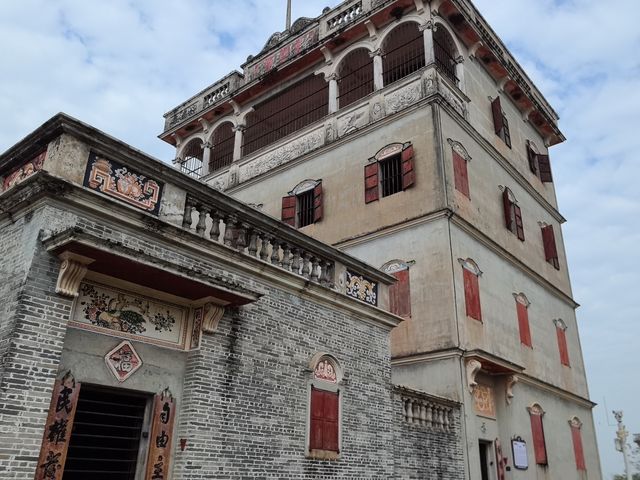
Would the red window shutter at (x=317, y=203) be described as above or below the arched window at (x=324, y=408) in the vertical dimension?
above

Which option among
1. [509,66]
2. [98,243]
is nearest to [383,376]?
[98,243]

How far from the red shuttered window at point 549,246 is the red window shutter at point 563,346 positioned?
8.57ft

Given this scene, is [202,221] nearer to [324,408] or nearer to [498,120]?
[324,408]

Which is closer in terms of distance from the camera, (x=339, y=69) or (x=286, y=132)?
(x=339, y=69)

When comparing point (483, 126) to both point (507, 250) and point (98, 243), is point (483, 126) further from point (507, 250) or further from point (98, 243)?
point (98, 243)

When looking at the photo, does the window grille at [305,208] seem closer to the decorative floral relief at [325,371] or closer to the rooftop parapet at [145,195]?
the rooftop parapet at [145,195]

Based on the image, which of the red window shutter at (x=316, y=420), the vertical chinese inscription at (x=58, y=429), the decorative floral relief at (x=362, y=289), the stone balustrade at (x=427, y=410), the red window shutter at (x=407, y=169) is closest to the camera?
the vertical chinese inscription at (x=58, y=429)

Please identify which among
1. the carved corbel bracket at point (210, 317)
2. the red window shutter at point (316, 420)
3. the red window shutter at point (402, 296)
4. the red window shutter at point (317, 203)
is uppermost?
the red window shutter at point (317, 203)

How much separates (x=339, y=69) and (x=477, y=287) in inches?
365

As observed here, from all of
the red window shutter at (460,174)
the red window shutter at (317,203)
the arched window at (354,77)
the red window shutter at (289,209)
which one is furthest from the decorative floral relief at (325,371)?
the arched window at (354,77)

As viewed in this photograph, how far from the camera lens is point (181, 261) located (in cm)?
761

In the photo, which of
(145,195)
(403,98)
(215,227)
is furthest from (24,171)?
(403,98)

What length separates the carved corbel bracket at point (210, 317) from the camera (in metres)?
7.72

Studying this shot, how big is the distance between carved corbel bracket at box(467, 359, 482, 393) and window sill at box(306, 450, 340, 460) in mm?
5300
